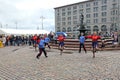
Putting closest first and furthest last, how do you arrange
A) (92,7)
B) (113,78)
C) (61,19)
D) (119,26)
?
(113,78) < (119,26) < (92,7) < (61,19)

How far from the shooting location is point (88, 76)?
8805mm

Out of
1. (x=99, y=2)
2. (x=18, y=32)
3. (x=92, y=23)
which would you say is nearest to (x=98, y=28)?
(x=92, y=23)

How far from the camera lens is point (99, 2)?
10344cm

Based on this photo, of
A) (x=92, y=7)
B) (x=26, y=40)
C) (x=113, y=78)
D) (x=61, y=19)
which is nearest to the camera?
(x=113, y=78)

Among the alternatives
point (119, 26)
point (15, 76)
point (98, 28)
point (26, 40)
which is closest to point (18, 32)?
point (26, 40)

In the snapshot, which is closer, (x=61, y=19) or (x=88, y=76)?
(x=88, y=76)

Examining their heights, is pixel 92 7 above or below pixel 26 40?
above

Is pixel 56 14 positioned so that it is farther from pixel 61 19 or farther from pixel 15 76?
pixel 15 76

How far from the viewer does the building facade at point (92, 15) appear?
95375mm

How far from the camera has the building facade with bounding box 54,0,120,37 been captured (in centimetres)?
9538

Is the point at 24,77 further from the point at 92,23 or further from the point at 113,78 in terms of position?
the point at 92,23

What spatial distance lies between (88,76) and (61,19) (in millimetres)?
114316

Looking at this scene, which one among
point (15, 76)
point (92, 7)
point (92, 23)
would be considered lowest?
point (15, 76)

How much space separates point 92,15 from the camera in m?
106
